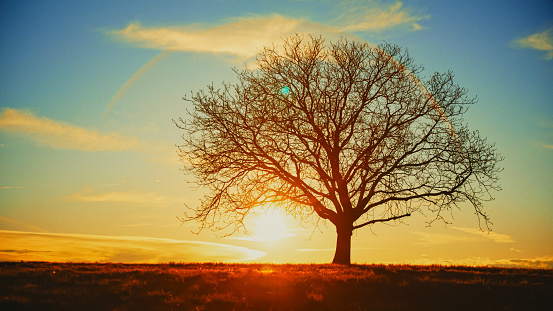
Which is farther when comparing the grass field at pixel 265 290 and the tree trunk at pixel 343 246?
the tree trunk at pixel 343 246

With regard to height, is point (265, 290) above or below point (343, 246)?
below

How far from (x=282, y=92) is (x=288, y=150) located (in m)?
2.94

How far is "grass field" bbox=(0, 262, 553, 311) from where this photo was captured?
1211cm

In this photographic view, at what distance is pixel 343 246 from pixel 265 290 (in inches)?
332

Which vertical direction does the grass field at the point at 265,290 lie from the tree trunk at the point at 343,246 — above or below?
below

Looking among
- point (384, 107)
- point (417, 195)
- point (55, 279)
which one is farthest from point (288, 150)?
point (55, 279)

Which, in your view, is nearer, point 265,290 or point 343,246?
→ point 265,290

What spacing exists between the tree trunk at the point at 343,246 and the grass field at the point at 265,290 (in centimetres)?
414

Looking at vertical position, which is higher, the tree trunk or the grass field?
the tree trunk

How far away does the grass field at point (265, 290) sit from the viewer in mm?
12109

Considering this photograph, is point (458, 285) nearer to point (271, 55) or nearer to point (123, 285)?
point (123, 285)

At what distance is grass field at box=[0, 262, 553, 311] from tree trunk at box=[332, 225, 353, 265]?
163 inches

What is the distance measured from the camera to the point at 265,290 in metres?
13.1

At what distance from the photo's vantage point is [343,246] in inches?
821
